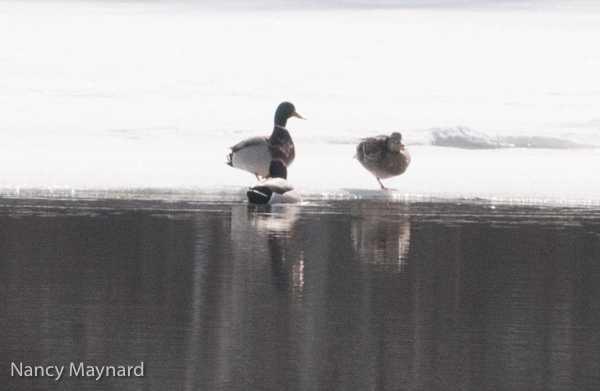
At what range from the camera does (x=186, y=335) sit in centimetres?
516

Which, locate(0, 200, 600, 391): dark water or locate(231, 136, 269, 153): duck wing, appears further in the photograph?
locate(231, 136, 269, 153): duck wing

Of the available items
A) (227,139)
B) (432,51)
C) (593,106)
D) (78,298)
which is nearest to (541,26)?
(432,51)

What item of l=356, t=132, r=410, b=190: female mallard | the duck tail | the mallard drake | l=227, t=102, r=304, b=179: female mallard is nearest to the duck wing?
l=227, t=102, r=304, b=179: female mallard

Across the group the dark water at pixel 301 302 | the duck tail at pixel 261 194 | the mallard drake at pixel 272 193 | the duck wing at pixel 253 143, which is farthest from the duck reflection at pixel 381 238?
the duck wing at pixel 253 143

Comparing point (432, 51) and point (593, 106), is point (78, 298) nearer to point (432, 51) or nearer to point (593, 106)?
point (593, 106)

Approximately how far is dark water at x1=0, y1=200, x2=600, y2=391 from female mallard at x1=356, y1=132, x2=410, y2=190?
3514 millimetres

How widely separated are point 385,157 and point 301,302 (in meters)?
7.41

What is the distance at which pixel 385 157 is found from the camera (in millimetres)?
13219

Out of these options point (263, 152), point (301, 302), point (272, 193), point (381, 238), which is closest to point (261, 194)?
point (272, 193)

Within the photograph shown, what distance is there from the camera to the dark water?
4.65m

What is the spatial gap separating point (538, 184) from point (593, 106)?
40.5 ft

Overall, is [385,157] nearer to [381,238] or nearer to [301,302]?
[381,238]

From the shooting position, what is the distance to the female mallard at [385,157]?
13.2 m

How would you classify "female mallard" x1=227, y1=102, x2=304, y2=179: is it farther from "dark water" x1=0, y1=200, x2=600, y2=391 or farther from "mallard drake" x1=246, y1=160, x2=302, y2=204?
"dark water" x1=0, y1=200, x2=600, y2=391
